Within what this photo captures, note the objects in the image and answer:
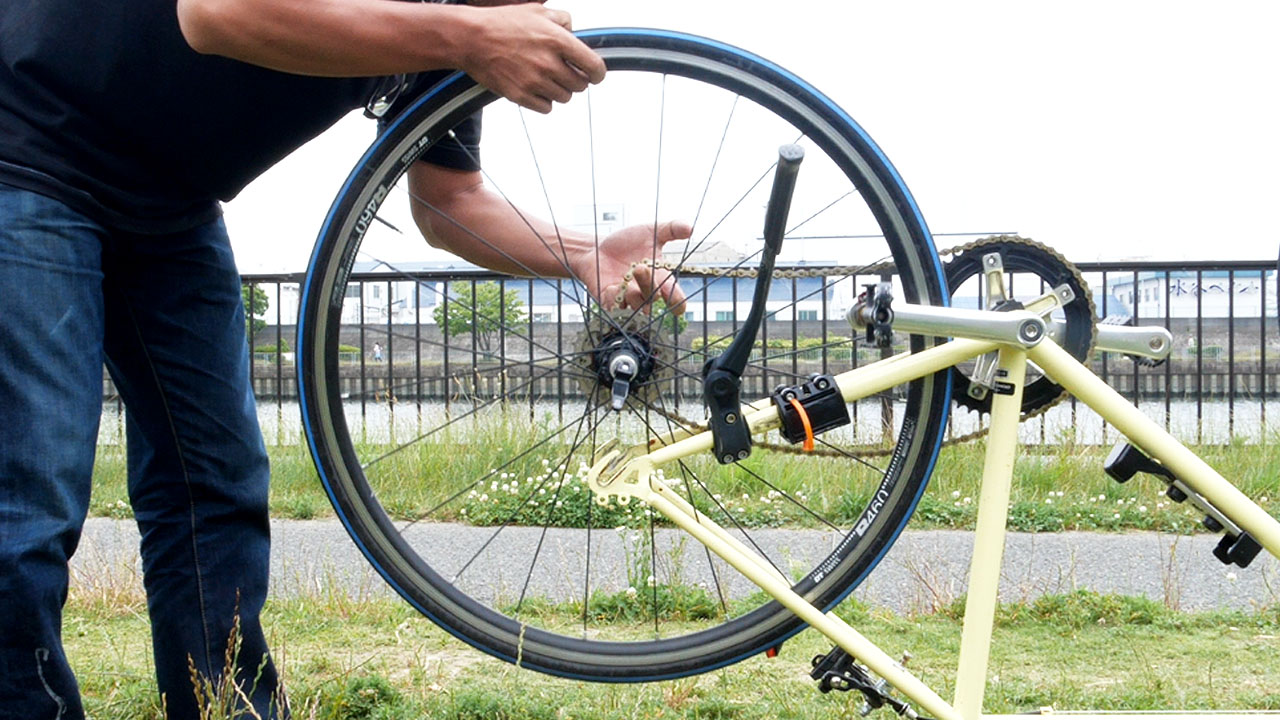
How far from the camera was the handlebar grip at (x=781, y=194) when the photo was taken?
1.55 m

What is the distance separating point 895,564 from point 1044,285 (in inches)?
75.7

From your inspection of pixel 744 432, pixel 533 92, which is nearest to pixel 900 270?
pixel 744 432

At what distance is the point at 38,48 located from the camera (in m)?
1.49

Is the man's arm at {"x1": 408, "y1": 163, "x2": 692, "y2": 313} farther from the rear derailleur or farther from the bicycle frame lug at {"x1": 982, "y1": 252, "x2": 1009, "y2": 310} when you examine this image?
the rear derailleur

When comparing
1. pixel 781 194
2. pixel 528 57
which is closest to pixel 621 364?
pixel 781 194

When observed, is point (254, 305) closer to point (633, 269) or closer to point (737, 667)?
point (737, 667)

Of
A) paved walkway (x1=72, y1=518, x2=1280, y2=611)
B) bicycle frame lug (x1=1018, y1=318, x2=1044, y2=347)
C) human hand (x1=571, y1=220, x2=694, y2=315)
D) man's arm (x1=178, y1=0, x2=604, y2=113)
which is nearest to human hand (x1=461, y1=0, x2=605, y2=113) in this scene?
man's arm (x1=178, y1=0, x2=604, y2=113)

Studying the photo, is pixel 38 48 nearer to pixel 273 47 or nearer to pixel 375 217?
pixel 273 47

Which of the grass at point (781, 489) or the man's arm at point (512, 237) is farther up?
the man's arm at point (512, 237)

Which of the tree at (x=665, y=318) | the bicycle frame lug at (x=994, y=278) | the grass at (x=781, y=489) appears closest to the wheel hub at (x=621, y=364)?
the tree at (x=665, y=318)

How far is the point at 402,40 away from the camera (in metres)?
1.40

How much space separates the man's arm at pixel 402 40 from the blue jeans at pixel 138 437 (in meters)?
0.39

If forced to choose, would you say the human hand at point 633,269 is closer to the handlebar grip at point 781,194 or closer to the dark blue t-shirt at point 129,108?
the handlebar grip at point 781,194

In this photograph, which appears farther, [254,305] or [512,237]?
[254,305]
